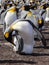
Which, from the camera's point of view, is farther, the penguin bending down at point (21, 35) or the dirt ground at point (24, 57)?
the penguin bending down at point (21, 35)

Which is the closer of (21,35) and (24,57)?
(24,57)

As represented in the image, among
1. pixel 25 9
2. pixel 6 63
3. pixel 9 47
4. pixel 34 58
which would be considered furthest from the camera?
pixel 25 9

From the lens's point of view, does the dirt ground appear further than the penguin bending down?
No

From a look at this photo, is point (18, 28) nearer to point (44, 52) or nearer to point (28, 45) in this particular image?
point (28, 45)

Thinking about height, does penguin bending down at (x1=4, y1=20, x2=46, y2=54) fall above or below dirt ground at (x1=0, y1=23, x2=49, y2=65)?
above

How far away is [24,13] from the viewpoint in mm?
10922

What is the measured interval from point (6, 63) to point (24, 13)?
3669 mm

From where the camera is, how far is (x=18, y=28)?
830 cm

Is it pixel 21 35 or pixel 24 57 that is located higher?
pixel 21 35

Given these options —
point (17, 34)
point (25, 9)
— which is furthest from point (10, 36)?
point (25, 9)

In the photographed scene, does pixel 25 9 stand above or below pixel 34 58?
above

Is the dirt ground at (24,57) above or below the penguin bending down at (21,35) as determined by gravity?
below

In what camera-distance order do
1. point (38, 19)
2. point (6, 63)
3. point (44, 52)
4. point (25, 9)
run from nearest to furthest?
point (6, 63) < point (44, 52) < point (25, 9) < point (38, 19)

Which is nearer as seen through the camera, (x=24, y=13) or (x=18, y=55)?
(x=18, y=55)
